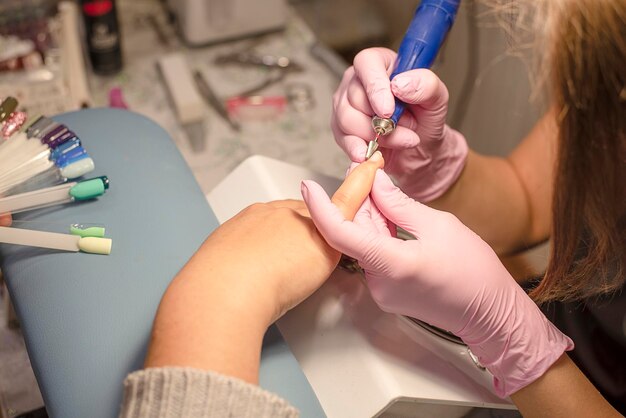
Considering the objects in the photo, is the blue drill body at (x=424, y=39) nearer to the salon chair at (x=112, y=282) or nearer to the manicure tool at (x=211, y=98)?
the salon chair at (x=112, y=282)

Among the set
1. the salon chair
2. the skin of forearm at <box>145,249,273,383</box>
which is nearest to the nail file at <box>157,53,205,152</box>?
the salon chair

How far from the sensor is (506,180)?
0.96 m

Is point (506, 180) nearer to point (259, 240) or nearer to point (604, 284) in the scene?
point (604, 284)

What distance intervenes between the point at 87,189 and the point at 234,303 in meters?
0.25

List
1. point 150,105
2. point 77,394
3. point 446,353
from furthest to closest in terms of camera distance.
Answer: point 150,105 < point 446,353 < point 77,394

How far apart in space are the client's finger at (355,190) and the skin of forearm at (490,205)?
0.29 m

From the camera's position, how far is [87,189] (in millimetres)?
682

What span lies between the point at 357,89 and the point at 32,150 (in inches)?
14.9

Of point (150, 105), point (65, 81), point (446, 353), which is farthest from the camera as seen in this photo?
point (150, 105)

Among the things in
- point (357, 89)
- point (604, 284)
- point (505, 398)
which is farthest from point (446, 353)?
point (357, 89)

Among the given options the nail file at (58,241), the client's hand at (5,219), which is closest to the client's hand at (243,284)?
the nail file at (58,241)

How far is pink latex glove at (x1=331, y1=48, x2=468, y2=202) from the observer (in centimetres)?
71

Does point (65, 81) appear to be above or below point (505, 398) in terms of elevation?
below

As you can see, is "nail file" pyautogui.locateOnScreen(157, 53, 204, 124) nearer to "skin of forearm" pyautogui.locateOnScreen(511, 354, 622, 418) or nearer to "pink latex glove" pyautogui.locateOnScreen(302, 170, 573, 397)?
"pink latex glove" pyautogui.locateOnScreen(302, 170, 573, 397)
